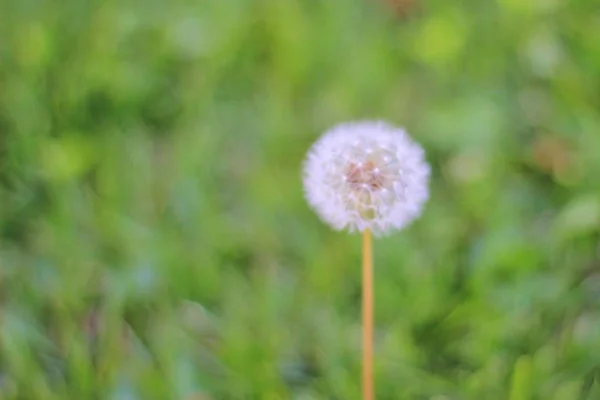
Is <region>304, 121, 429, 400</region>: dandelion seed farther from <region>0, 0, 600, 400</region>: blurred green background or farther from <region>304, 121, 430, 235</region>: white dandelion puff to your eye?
<region>0, 0, 600, 400</region>: blurred green background

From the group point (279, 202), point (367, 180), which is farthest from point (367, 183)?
point (279, 202)

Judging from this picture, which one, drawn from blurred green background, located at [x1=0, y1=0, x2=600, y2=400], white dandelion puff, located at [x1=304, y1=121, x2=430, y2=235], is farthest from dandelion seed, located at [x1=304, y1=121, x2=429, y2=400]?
blurred green background, located at [x1=0, y1=0, x2=600, y2=400]

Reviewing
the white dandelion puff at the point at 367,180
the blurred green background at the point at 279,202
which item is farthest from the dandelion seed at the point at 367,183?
the blurred green background at the point at 279,202

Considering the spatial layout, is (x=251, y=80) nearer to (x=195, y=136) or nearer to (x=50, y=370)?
(x=195, y=136)

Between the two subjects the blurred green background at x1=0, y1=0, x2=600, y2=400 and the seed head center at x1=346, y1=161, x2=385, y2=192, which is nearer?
the seed head center at x1=346, y1=161, x2=385, y2=192

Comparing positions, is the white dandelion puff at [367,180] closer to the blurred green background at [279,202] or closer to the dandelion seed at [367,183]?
the dandelion seed at [367,183]

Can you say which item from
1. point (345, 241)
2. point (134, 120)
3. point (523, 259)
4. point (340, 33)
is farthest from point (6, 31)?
point (523, 259)
